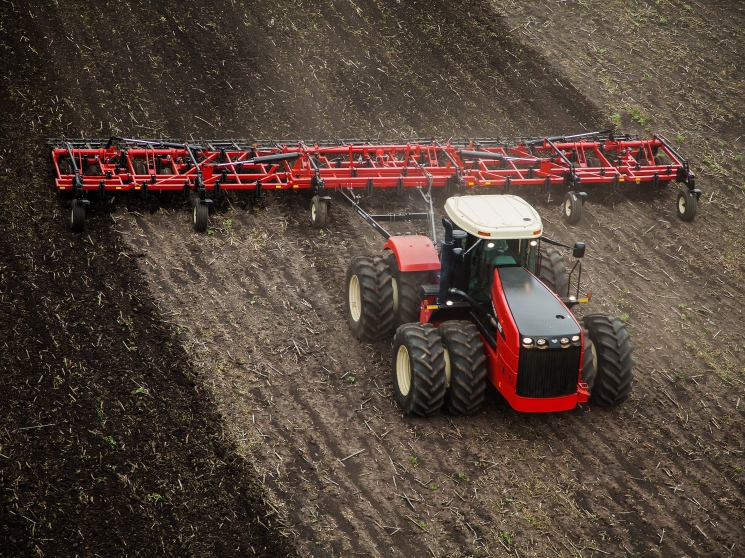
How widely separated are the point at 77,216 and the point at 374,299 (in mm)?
4823

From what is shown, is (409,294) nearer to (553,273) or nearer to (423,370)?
(423,370)

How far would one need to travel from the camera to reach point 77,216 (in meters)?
12.2

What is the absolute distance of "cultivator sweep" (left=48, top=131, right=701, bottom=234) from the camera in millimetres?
13000

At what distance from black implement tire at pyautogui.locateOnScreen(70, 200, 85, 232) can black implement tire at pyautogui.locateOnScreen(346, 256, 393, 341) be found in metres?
4.36

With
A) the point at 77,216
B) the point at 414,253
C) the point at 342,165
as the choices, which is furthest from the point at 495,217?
the point at 77,216

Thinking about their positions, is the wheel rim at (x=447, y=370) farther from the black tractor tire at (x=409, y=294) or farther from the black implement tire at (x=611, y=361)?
the black implement tire at (x=611, y=361)

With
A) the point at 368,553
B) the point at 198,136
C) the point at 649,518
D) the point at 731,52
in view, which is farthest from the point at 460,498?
the point at 731,52

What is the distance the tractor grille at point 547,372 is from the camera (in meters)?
8.39

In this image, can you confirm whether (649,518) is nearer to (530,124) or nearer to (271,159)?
(271,159)

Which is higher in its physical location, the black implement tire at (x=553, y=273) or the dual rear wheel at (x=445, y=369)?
the black implement tire at (x=553, y=273)

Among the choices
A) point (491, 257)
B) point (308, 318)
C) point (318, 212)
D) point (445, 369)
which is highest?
point (491, 257)

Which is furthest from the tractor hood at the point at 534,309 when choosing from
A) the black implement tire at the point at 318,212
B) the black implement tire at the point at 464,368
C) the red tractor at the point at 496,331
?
the black implement tire at the point at 318,212

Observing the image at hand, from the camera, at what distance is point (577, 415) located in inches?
373

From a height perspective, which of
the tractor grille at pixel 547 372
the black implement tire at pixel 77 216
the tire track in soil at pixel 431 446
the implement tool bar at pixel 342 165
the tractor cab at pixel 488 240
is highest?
the tractor cab at pixel 488 240
